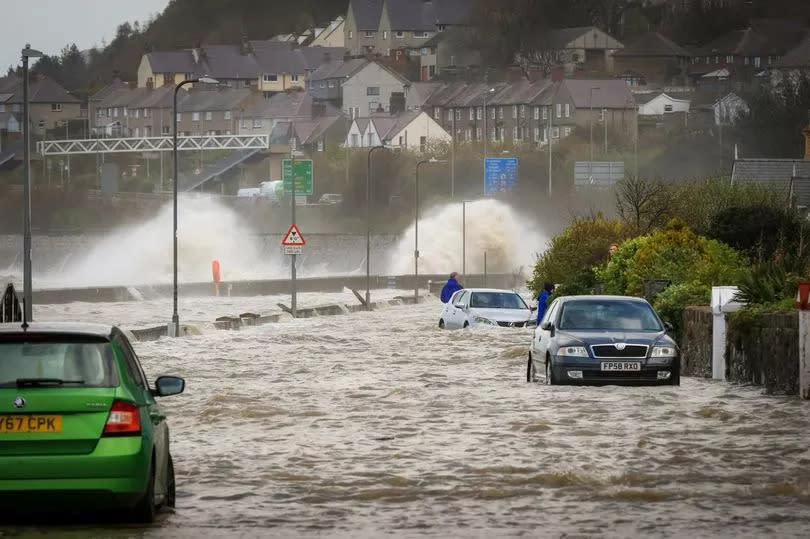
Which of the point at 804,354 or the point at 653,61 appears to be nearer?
the point at 804,354

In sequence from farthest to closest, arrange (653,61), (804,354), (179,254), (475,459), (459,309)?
(653,61)
(179,254)
(459,309)
(804,354)
(475,459)

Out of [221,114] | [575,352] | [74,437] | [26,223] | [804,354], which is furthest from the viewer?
[221,114]

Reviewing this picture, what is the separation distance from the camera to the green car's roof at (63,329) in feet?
35.7

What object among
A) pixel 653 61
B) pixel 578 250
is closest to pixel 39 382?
pixel 578 250

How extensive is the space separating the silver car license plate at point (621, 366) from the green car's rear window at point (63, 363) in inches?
489

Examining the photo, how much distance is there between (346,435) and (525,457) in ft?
9.20

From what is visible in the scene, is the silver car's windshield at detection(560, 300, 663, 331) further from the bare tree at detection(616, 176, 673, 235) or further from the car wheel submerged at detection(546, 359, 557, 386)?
the bare tree at detection(616, 176, 673, 235)

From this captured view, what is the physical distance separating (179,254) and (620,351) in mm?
95447

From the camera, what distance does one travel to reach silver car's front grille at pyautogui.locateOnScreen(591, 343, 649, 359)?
22.5 m

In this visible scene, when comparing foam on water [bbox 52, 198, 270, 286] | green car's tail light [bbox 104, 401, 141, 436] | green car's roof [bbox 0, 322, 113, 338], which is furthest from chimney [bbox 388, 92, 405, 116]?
green car's tail light [bbox 104, 401, 141, 436]

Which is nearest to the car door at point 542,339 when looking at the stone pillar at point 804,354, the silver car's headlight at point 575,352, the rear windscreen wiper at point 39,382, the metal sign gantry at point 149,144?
the silver car's headlight at point 575,352

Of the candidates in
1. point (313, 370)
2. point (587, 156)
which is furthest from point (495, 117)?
point (313, 370)

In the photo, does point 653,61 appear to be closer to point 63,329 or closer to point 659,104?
point 659,104

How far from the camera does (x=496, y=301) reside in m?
42.5
